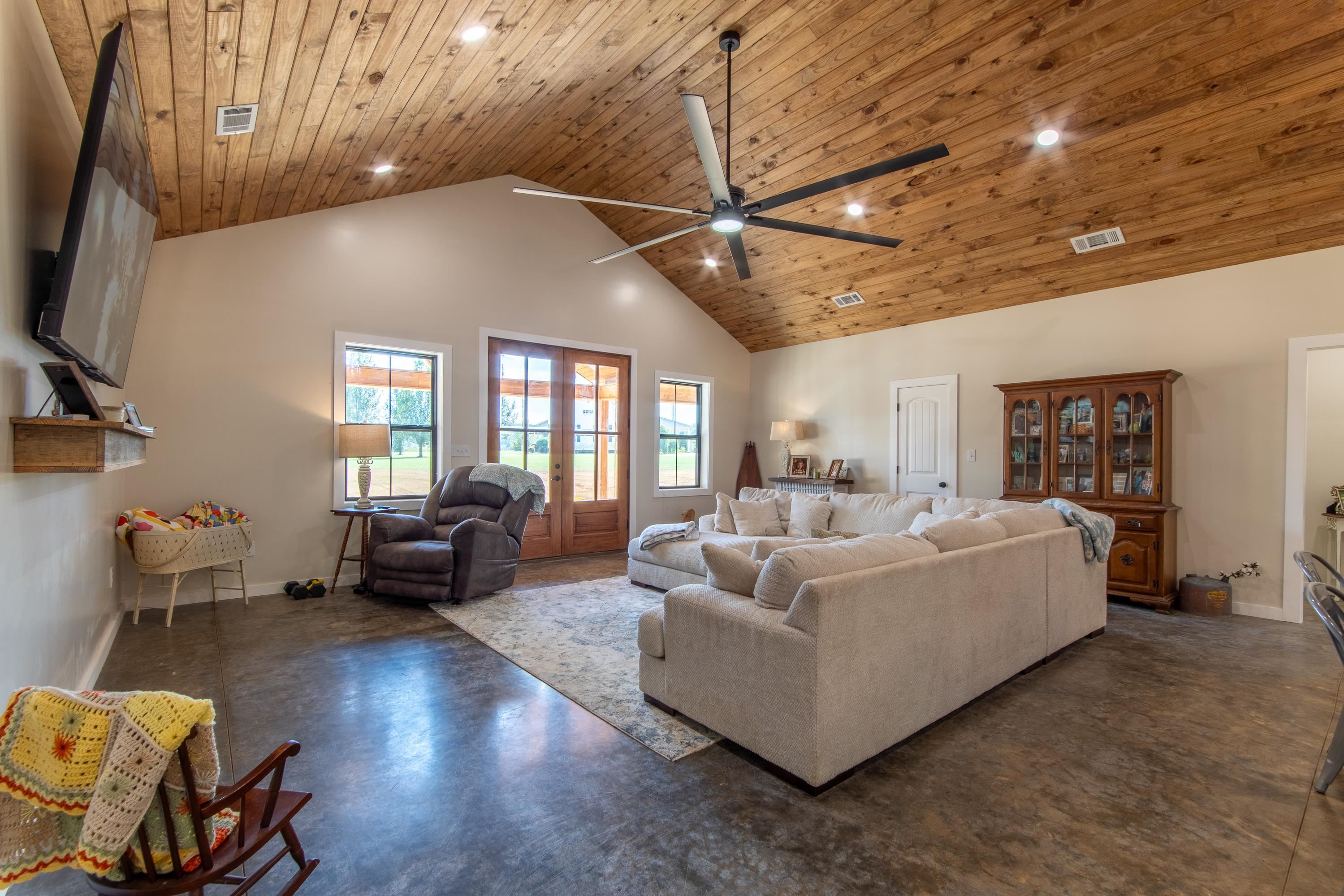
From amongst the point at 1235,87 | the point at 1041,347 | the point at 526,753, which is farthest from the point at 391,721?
the point at 1041,347

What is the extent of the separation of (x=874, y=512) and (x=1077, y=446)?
72.5 inches

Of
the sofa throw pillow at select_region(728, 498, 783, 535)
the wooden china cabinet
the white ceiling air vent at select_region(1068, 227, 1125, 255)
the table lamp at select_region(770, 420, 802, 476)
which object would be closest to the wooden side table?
the sofa throw pillow at select_region(728, 498, 783, 535)

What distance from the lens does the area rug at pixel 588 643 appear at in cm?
259

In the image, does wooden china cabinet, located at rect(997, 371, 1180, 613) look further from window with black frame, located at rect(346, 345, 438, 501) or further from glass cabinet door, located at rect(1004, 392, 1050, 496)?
window with black frame, located at rect(346, 345, 438, 501)

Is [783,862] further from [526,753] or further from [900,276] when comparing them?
[900,276]

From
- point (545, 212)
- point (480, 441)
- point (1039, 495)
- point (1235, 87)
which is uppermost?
point (545, 212)

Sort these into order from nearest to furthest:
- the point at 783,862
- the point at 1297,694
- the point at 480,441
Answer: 1. the point at 783,862
2. the point at 1297,694
3. the point at 480,441

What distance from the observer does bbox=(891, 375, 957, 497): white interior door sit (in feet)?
20.3

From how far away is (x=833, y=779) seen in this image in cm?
213

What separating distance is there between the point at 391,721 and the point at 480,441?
3.62 meters

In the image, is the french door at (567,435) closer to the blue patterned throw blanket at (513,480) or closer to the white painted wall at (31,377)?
the blue patterned throw blanket at (513,480)

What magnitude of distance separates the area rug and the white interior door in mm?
3194

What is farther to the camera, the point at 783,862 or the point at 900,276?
the point at 900,276

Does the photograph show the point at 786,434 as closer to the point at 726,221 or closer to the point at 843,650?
the point at 726,221
